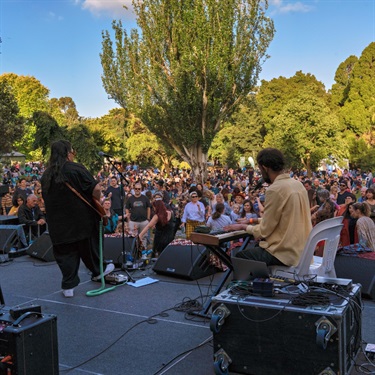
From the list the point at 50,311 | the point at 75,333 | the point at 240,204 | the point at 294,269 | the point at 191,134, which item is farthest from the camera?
the point at 191,134

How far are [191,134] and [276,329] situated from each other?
89.2 feet

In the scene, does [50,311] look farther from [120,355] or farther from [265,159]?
[265,159]

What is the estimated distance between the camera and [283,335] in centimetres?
355

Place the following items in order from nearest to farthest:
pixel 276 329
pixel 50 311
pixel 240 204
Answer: pixel 276 329 < pixel 50 311 < pixel 240 204

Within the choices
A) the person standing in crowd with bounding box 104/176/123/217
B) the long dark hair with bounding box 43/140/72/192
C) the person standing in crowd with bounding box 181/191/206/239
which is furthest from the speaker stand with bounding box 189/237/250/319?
the person standing in crowd with bounding box 104/176/123/217

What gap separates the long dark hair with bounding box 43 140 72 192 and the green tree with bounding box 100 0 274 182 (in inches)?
929

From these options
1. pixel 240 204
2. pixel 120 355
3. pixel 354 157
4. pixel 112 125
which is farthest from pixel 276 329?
pixel 112 125

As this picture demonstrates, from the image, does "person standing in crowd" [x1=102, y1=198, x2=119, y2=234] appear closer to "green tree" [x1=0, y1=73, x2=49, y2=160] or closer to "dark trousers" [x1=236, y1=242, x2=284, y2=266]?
"dark trousers" [x1=236, y1=242, x2=284, y2=266]

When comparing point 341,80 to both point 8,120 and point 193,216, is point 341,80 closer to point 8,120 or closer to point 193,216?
point 8,120

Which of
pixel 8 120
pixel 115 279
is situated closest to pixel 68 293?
pixel 115 279

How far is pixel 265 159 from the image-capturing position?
4.66m

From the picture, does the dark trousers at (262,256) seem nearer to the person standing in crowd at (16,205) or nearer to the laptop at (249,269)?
the laptop at (249,269)

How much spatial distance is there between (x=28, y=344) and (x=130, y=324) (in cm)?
216

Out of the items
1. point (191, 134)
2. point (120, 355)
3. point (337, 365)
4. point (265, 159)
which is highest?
point (191, 134)
